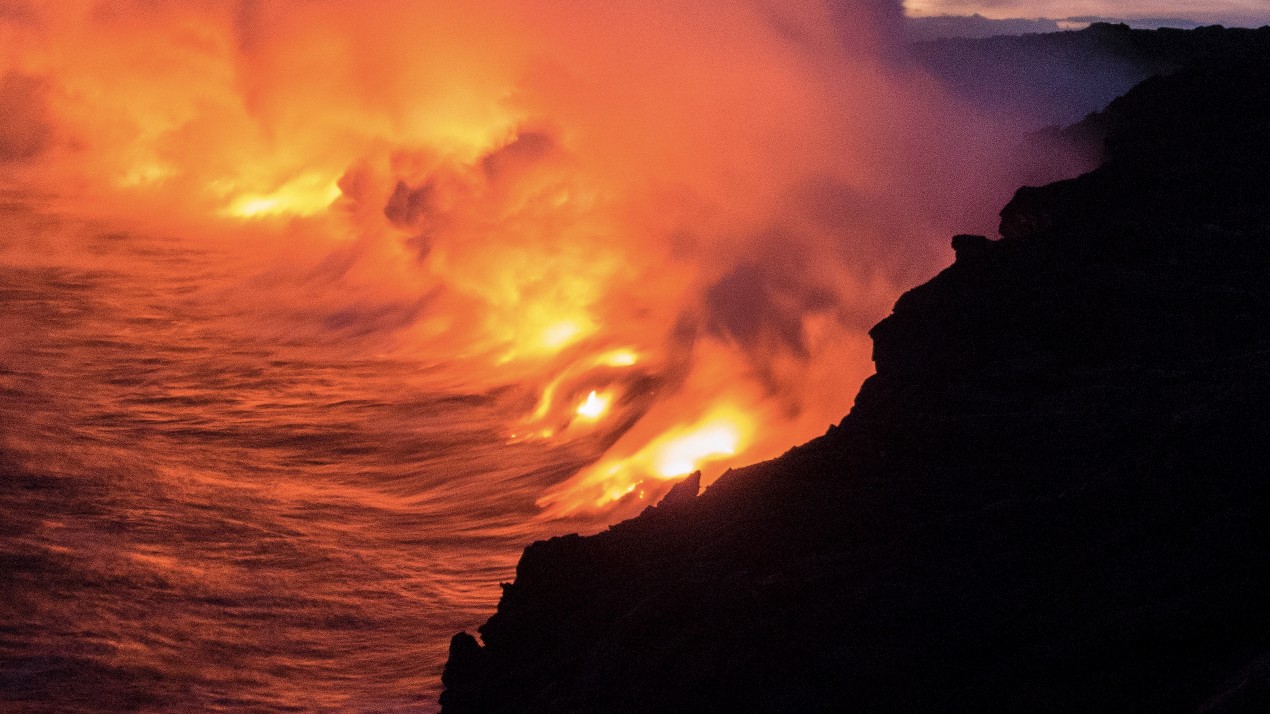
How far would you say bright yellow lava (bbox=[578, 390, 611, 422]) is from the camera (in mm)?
26875

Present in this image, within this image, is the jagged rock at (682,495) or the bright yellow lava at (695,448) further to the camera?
the bright yellow lava at (695,448)

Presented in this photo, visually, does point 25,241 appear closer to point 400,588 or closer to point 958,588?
point 400,588

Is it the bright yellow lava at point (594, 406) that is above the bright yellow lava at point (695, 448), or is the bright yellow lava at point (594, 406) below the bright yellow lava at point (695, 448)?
above

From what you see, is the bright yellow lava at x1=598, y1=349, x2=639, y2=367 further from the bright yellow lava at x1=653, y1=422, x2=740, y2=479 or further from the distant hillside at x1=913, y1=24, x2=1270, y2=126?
the distant hillside at x1=913, y1=24, x2=1270, y2=126

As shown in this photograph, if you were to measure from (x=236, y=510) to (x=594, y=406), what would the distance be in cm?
730

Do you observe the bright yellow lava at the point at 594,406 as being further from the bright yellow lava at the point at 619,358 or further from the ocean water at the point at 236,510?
the ocean water at the point at 236,510

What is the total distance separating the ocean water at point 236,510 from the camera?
16703 mm

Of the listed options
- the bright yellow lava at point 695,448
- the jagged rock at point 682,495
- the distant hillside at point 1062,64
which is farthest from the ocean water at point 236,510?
the distant hillside at point 1062,64

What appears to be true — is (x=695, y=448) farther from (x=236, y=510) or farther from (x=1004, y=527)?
(x=1004, y=527)

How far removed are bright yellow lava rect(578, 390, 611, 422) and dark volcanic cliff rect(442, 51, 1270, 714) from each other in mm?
15556

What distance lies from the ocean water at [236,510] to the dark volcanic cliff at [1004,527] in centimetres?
720

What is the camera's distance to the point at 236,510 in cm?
2256

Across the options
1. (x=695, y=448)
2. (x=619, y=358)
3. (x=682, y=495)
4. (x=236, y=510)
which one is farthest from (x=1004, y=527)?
(x=619, y=358)

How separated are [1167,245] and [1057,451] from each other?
286 centimetres
